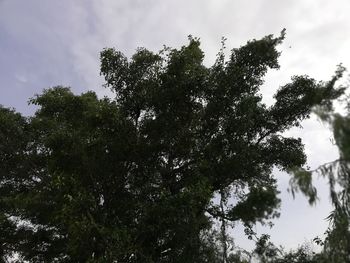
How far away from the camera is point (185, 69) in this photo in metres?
18.4

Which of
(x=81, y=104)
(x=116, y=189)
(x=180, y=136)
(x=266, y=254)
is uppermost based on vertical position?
(x=81, y=104)

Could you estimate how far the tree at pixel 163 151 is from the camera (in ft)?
54.7

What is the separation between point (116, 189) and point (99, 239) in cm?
242

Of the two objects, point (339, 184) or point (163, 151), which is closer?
point (339, 184)

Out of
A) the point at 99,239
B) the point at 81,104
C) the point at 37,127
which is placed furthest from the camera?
the point at 37,127

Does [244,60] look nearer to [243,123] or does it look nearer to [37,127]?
[243,123]

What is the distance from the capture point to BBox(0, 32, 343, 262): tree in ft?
54.7

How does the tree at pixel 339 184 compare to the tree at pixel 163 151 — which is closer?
the tree at pixel 339 184

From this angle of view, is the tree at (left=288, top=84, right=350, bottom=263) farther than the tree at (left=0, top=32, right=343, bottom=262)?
No

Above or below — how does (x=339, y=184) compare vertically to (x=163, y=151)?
below

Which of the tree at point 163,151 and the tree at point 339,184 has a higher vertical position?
the tree at point 163,151

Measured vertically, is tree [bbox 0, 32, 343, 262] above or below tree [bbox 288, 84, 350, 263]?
above

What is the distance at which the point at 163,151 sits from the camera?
18.8 metres

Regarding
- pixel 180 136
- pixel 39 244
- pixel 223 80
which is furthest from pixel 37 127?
pixel 223 80
